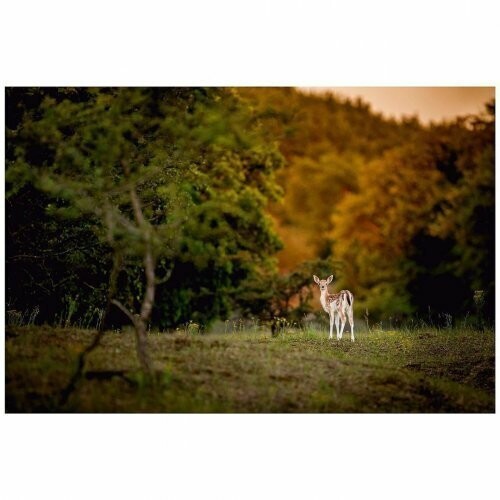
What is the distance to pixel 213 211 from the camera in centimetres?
1022

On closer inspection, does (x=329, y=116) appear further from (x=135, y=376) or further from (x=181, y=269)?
(x=135, y=376)

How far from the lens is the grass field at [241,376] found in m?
8.58

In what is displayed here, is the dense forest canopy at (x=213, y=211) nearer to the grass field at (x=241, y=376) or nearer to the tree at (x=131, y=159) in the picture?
the tree at (x=131, y=159)

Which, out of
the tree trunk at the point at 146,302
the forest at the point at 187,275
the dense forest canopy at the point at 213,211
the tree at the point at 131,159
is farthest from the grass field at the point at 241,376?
the dense forest canopy at the point at 213,211

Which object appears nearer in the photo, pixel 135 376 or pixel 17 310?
pixel 135 376

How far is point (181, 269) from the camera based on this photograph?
16.9 m

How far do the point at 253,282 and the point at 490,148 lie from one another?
8094 mm

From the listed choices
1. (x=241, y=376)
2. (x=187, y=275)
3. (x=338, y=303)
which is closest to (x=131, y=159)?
(x=241, y=376)

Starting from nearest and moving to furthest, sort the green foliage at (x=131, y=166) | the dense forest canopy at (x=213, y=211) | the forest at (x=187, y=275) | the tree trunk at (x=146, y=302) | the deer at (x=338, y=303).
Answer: the tree trunk at (x=146, y=302)
the forest at (x=187, y=275)
the green foliage at (x=131, y=166)
the dense forest canopy at (x=213, y=211)
the deer at (x=338, y=303)

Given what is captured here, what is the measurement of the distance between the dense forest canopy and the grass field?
1486 millimetres

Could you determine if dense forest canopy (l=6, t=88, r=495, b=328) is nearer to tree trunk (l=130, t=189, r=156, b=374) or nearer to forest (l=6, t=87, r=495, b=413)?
forest (l=6, t=87, r=495, b=413)

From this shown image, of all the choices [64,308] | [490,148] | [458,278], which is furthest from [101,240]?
[458,278]

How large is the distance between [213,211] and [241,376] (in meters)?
2.61

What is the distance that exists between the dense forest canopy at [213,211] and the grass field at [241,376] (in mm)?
1486
